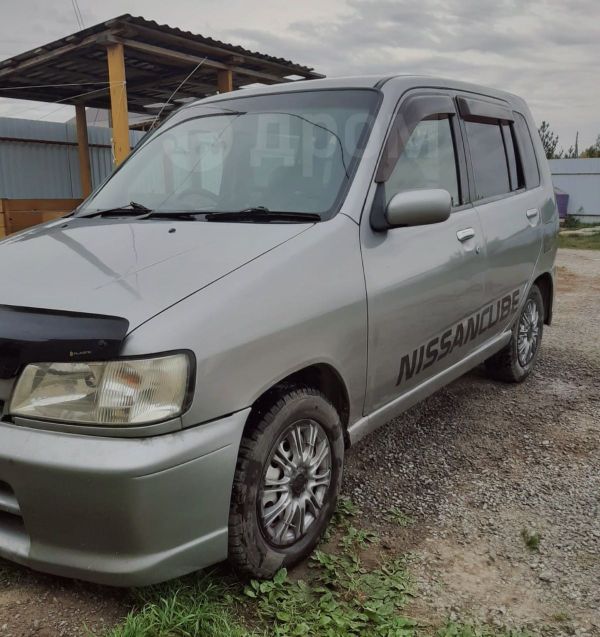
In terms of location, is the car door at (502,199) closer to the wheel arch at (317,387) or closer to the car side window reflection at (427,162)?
the car side window reflection at (427,162)

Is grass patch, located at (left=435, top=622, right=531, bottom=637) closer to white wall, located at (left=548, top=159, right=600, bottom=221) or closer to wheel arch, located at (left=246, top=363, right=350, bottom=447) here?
wheel arch, located at (left=246, top=363, right=350, bottom=447)

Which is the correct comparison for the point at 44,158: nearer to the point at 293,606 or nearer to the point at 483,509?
the point at 483,509

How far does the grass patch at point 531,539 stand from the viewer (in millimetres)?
2705

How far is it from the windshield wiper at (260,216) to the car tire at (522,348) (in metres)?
2.36

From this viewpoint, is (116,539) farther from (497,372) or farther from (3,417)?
(497,372)

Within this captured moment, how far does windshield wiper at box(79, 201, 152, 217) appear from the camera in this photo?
120 inches

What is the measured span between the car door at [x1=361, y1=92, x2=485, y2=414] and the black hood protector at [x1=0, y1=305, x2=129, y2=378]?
3.74 feet

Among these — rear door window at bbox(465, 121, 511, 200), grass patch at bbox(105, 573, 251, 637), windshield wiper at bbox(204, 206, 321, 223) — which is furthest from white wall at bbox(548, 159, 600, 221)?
grass patch at bbox(105, 573, 251, 637)

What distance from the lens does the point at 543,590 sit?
2.43 metres

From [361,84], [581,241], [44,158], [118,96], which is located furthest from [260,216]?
[581,241]

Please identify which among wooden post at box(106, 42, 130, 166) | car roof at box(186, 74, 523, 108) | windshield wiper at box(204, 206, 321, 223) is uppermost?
wooden post at box(106, 42, 130, 166)

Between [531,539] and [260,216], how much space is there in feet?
5.75

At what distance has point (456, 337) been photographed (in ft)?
11.4

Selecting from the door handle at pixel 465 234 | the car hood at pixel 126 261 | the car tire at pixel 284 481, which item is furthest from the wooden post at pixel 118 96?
the car tire at pixel 284 481
